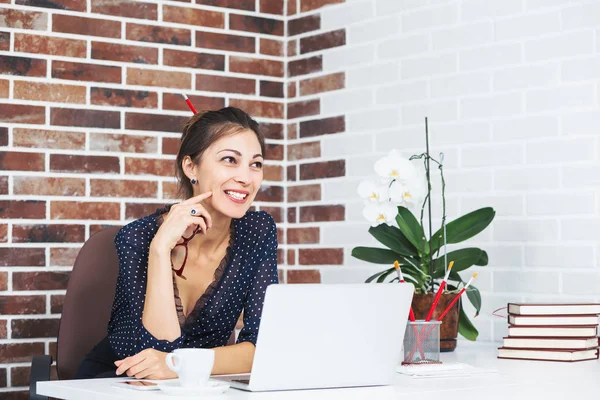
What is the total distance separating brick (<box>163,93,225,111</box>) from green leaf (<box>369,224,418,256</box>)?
1040mm

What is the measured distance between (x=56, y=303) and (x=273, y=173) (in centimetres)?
101

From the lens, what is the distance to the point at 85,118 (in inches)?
130

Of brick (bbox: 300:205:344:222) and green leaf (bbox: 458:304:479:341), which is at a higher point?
brick (bbox: 300:205:344:222)

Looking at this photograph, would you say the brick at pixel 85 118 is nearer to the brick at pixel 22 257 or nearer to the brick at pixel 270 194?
the brick at pixel 22 257

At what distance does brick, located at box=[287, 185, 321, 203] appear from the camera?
3.64 meters

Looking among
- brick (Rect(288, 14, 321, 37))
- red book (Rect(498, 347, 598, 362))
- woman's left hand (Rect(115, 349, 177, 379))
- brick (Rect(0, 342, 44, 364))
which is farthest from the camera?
brick (Rect(288, 14, 321, 37))

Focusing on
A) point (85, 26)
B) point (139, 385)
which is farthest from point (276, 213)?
point (139, 385)

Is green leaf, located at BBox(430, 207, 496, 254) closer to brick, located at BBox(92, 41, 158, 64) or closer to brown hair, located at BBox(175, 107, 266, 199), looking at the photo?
brown hair, located at BBox(175, 107, 266, 199)

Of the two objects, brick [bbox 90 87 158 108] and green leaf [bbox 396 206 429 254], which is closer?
green leaf [bbox 396 206 429 254]

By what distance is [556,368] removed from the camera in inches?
88.7

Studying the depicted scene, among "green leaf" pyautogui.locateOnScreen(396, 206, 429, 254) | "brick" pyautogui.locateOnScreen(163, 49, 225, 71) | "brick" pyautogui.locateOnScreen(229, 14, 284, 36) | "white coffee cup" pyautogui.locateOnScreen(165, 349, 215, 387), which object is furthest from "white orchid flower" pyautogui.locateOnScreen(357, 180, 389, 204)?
"brick" pyautogui.locateOnScreen(229, 14, 284, 36)

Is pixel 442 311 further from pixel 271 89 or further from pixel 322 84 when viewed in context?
pixel 271 89

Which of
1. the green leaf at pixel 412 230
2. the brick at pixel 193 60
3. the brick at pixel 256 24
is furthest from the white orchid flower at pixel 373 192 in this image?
the brick at pixel 256 24

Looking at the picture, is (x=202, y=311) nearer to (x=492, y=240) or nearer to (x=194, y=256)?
(x=194, y=256)
